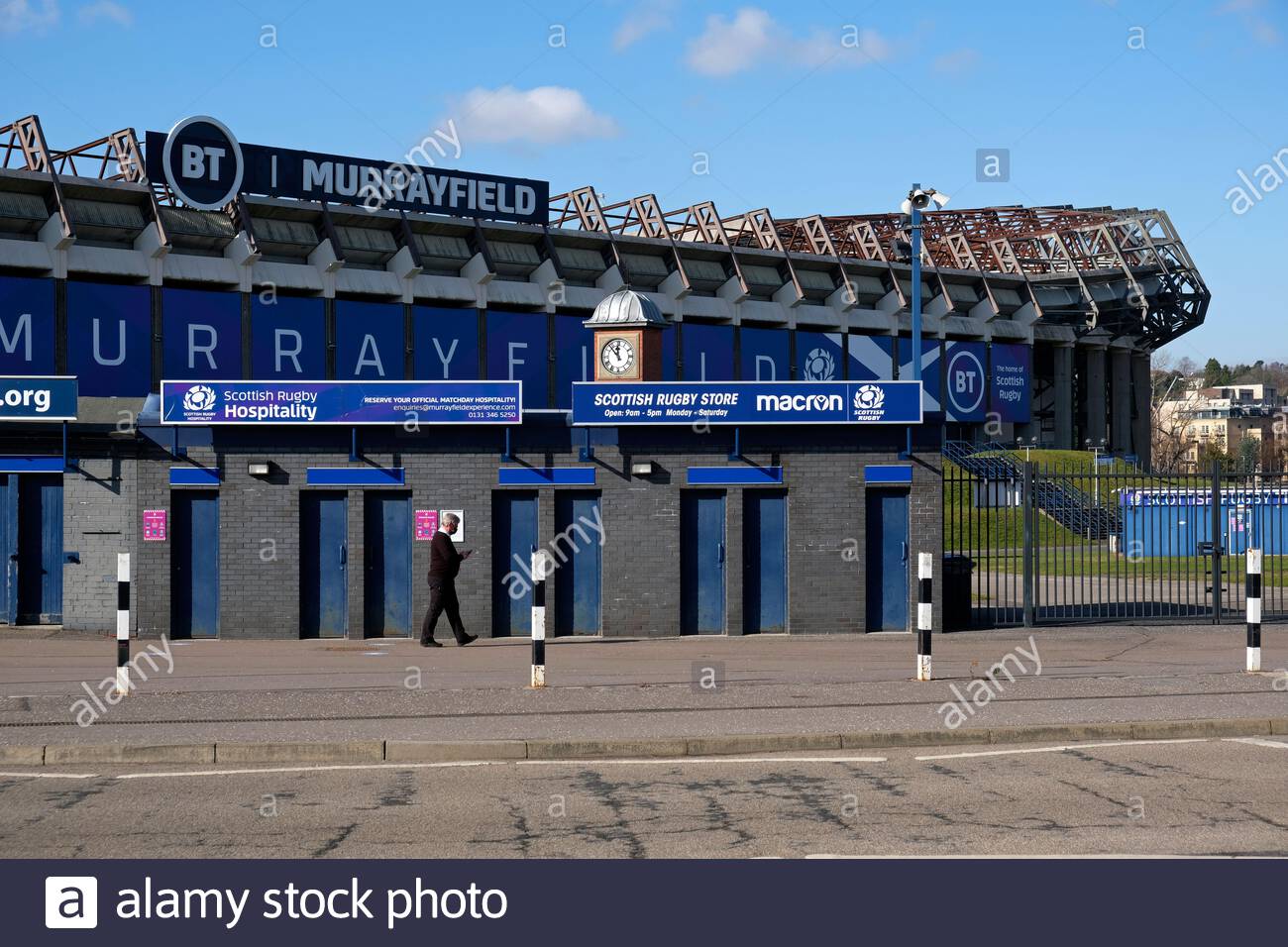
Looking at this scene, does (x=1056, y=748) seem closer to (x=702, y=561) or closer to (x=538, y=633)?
(x=538, y=633)

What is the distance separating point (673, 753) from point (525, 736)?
1.19 metres

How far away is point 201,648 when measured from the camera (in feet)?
66.6

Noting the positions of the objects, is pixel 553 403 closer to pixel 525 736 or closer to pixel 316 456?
pixel 316 456

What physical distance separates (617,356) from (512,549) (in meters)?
4.56

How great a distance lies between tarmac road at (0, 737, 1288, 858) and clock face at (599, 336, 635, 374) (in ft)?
46.6

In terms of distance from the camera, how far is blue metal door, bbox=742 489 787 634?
22.6 meters

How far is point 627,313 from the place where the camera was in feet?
83.3

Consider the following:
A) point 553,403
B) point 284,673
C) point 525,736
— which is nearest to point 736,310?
point 553,403

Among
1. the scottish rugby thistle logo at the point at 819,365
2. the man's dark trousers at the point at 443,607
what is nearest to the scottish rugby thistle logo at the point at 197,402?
the man's dark trousers at the point at 443,607

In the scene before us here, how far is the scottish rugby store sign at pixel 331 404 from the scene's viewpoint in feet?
71.6

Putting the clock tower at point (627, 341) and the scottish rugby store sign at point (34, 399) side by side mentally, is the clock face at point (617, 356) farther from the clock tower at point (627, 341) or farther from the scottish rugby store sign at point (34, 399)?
the scottish rugby store sign at point (34, 399)

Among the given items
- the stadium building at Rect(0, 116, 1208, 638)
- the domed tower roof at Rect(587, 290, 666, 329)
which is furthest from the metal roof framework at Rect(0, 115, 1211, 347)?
the domed tower roof at Rect(587, 290, 666, 329)

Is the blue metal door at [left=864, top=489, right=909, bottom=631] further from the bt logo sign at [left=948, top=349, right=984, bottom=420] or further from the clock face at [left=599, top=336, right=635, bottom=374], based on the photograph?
the bt logo sign at [left=948, top=349, right=984, bottom=420]

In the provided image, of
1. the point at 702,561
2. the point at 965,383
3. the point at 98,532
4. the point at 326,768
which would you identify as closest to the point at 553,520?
the point at 702,561
